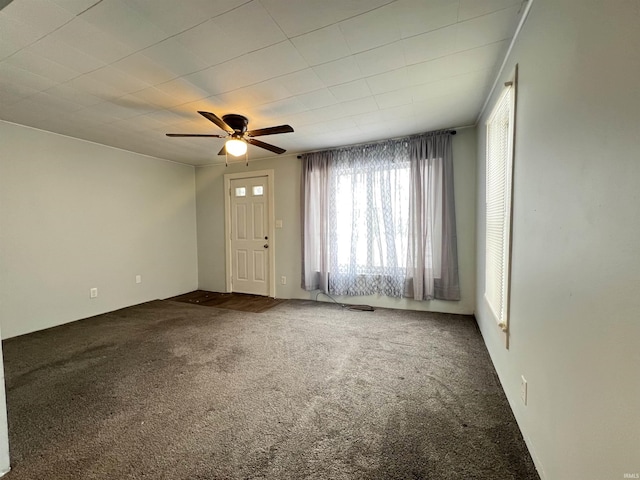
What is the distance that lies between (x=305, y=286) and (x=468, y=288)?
7.75 feet

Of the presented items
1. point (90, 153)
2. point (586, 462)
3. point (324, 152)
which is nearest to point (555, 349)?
point (586, 462)

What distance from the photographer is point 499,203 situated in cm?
222

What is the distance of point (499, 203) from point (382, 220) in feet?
5.74

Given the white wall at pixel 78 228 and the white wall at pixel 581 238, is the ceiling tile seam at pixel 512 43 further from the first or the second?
the white wall at pixel 78 228

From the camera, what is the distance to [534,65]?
4.68 feet

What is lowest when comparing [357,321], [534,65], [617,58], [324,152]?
[357,321]

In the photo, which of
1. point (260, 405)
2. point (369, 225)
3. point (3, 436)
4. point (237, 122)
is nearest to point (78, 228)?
point (237, 122)

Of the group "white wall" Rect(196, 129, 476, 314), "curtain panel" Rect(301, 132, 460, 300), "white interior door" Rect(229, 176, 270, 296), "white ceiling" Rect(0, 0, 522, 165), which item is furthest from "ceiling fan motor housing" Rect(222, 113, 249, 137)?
"white interior door" Rect(229, 176, 270, 296)

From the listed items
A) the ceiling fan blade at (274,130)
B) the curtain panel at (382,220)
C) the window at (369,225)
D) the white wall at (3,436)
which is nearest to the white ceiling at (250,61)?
the ceiling fan blade at (274,130)

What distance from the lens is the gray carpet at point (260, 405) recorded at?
139 centimetres

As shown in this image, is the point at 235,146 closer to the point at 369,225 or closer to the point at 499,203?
the point at 369,225

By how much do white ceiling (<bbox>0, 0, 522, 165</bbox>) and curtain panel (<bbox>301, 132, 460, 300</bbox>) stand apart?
26.6 inches

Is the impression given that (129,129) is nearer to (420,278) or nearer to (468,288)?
(420,278)

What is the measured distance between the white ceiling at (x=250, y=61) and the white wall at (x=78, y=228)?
55 cm
